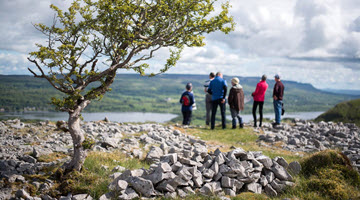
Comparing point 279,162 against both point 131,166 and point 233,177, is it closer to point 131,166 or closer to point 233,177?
point 233,177

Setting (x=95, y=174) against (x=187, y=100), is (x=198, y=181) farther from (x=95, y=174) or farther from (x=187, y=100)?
(x=187, y=100)

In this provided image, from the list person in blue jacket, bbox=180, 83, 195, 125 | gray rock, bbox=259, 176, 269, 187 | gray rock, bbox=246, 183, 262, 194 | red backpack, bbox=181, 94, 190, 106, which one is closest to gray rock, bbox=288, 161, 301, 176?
gray rock, bbox=259, 176, 269, 187

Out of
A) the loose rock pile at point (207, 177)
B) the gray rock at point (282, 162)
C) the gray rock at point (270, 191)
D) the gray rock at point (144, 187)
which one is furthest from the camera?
the gray rock at point (282, 162)

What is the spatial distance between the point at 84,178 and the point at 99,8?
520 cm

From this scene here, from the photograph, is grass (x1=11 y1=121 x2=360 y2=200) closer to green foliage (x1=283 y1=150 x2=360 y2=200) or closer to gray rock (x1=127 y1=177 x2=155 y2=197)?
green foliage (x1=283 y1=150 x2=360 y2=200)

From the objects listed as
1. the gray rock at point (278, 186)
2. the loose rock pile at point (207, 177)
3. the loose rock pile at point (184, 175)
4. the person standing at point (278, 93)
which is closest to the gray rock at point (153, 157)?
the loose rock pile at point (184, 175)

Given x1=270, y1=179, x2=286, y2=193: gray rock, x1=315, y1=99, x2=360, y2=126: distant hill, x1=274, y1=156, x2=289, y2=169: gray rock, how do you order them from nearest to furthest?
x1=270, y1=179, x2=286, y2=193: gray rock < x1=274, y1=156, x2=289, y2=169: gray rock < x1=315, y1=99, x2=360, y2=126: distant hill

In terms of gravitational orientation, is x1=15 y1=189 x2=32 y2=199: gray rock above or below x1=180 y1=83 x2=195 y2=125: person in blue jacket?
below

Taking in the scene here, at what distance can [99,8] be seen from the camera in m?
7.79

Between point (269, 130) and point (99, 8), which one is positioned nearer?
point (99, 8)

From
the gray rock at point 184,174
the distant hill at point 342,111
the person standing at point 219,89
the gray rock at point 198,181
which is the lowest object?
the distant hill at point 342,111

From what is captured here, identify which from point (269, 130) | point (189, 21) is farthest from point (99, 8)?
point (269, 130)

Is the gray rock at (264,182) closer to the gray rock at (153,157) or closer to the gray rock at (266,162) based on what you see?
the gray rock at (266,162)

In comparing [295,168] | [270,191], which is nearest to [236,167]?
[270,191]
